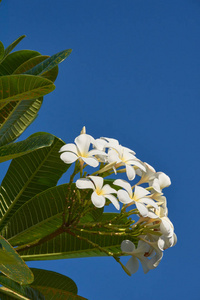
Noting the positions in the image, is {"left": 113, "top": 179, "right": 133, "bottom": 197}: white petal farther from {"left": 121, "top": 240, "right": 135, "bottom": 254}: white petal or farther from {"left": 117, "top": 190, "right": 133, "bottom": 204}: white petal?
{"left": 121, "top": 240, "right": 135, "bottom": 254}: white petal

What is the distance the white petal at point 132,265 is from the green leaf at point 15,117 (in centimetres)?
51

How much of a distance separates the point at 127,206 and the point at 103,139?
0.19m

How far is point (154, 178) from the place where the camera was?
39.0 inches

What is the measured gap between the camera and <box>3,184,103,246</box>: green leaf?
43.9 inches

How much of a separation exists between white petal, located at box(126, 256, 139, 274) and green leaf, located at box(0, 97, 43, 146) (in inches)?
20.0

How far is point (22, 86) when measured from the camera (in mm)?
825

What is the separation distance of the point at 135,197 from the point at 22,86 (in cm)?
32

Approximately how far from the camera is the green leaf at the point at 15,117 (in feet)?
3.86

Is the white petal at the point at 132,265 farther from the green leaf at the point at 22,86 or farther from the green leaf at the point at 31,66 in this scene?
the green leaf at the point at 31,66

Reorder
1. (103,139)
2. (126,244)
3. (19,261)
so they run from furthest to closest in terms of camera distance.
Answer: (103,139) < (126,244) < (19,261)

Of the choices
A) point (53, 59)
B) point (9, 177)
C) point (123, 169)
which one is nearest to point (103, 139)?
point (123, 169)

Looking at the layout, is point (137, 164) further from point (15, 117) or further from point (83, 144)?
point (15, 117)

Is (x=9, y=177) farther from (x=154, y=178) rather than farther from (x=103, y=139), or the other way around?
(x=154, y=178)

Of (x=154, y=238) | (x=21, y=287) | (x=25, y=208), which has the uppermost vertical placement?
(x=154, y=238)
